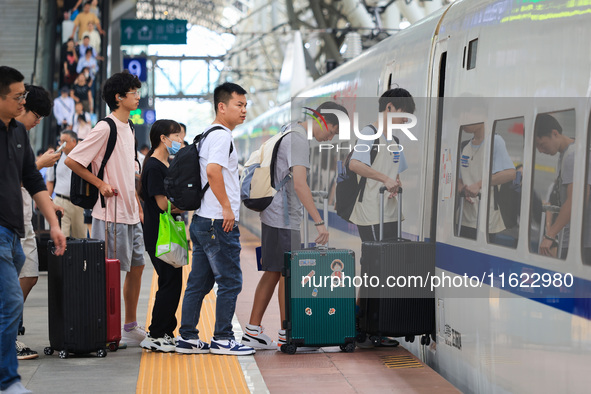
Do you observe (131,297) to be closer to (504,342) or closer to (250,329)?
(250,329)

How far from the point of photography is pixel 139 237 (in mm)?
6805

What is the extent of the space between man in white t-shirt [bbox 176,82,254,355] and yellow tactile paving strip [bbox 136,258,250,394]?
15 centimetres

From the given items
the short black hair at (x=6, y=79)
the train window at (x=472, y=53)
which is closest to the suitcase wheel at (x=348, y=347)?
the train window at (x=472, y=53)

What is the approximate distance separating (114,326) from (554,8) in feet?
12.1

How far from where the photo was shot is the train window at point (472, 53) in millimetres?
5430

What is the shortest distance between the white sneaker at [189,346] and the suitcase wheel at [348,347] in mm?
961

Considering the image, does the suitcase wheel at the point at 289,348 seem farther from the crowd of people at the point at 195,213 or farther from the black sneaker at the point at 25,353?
the black sneaker at the point at 25,353

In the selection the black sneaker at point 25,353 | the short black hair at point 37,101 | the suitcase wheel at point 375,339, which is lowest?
the black sneaker at point 25,353

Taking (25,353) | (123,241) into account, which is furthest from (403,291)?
(25,353)

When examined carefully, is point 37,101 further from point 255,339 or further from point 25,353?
point 255,339

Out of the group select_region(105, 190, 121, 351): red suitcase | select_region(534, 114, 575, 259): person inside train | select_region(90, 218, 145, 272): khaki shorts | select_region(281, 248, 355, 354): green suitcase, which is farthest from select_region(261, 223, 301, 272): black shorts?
select_region(534, 114, 575, 259): person inside train

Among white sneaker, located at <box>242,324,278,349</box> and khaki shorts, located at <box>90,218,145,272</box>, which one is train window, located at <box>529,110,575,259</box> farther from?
khaki shorts, located at <box>90,218,145,272</box>

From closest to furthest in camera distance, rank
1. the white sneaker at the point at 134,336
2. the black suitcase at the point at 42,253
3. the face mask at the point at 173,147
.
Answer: the face mask at the point at 173,147 → the white sneaker at the point at 134,336 → the black suitcase at the point at 42,253

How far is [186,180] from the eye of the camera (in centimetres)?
627
